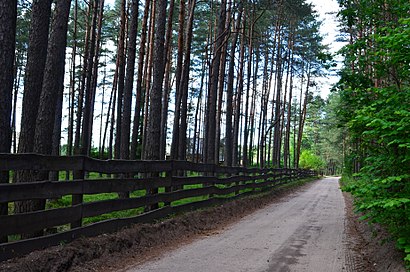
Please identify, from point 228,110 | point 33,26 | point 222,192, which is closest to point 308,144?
point 228,110

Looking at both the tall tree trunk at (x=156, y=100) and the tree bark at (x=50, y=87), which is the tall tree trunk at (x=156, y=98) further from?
the tree bark at (x=50, y=87)

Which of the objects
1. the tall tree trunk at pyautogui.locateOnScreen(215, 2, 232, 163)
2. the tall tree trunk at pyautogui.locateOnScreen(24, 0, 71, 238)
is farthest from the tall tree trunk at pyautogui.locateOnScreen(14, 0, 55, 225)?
the tall tree trunk at pyautogui.locateOnScreen(215, 2, 232, 163)

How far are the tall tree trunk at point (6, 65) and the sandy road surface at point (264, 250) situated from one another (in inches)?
97.8

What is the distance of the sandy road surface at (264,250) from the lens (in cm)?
542

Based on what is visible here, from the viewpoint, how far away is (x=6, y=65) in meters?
5.34

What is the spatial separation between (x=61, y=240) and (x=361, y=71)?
784cm

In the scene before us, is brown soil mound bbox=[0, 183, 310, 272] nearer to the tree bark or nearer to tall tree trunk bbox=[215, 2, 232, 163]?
the tree bark

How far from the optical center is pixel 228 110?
19.0 m

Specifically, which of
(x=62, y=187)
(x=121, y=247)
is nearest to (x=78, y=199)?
(x=62, y=187)

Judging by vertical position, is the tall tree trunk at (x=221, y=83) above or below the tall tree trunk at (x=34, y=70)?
above

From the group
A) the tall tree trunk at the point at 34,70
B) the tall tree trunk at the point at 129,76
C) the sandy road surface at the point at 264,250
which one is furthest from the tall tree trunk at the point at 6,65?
the tall tree trunk at the point at 129,76

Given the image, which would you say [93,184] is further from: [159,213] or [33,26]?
[33,26]

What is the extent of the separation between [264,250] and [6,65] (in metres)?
4.84

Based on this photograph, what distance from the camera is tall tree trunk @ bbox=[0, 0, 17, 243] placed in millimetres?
5219
